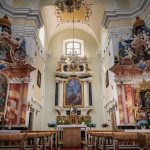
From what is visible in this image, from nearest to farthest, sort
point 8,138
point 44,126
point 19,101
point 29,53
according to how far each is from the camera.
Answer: point 8,138, point 19,101, point 29,53, point 44,126

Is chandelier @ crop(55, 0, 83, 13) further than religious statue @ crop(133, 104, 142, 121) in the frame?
Yes

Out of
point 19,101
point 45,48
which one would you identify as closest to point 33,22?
point 45,48

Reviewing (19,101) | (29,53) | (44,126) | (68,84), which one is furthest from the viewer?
(68,84)

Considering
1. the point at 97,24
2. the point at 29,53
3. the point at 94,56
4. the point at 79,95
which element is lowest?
the point at 79,95

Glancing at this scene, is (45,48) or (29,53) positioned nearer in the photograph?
(29,53)

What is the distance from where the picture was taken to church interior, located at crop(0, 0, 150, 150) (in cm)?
867

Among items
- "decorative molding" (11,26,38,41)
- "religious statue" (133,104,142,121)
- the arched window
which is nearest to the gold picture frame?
"religious statue" (133,104,142,121)

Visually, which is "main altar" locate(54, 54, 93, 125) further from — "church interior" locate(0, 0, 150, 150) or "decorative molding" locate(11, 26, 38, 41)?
"decorative molding" locate(11, 26, 38, 41)

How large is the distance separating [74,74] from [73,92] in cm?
140

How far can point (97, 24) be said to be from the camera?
47.2ft

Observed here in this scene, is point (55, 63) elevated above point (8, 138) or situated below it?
above

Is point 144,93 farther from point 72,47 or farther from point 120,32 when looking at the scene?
point 72,47

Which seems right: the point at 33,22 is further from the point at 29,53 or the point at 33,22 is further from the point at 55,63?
the point at 55,63

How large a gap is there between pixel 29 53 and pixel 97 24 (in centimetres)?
648
